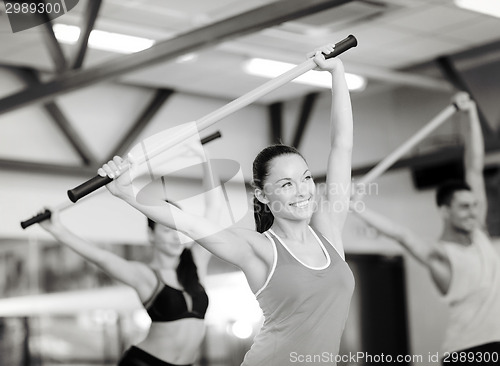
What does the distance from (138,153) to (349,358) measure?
598 centimetres

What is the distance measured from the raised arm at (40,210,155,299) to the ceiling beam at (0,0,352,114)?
124cm

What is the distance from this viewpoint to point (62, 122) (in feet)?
24.5

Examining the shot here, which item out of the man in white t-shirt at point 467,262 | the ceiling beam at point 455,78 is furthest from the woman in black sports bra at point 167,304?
the ceiling beam at point 455,78

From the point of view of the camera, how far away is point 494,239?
25.5 ft

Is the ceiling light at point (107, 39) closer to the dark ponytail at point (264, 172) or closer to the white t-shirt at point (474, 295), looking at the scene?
the white t-shirt at point (474, 295)

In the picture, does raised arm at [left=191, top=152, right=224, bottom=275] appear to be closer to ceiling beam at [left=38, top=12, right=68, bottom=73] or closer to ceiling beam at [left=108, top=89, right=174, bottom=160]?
ceiling beam at [left=38, top=12, right=68, bottom=73]

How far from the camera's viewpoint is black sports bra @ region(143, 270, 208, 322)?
181 inches

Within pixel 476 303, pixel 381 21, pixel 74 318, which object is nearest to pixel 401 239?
pixel 476 303

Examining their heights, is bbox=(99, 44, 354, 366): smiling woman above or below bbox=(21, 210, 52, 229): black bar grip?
below

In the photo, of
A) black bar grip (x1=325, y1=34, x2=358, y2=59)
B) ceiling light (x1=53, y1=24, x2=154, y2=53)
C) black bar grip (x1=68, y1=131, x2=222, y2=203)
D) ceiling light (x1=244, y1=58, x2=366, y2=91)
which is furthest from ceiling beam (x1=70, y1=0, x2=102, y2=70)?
black bar grip (x1=68, y1=131, x2=222, y2=203)

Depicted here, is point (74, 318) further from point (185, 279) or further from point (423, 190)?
point (423, 190)

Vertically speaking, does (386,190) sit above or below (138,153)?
above

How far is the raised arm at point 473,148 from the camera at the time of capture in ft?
16.3

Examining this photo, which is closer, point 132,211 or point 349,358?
point 132,211
